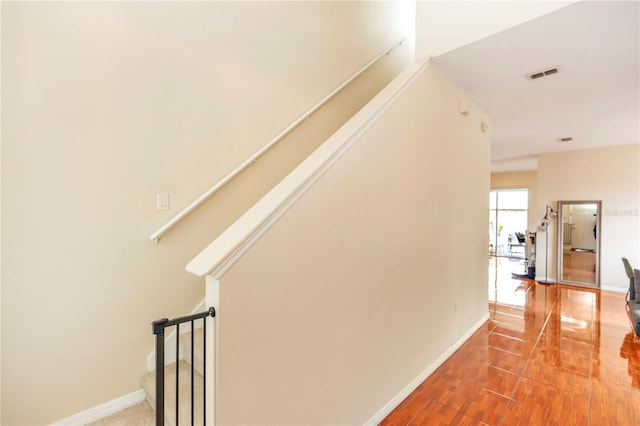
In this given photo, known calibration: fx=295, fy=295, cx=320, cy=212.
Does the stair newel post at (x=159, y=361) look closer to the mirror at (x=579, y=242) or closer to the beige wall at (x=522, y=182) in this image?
the mirror at (x=579, y=242)

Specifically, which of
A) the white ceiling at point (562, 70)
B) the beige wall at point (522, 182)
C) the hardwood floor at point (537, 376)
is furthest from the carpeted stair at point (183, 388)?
the beige wall at point (522, 182)

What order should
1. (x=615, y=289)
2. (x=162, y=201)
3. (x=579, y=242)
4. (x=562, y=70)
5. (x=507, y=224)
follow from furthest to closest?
(x=507, y=224) → (x=579, y=242) → (x=615, y=289) → (x=562, y=70) → (x=162, y=201)

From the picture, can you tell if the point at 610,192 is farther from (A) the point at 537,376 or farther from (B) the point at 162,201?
(B) the point at 162,201

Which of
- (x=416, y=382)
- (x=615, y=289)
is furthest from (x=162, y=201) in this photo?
(x=615, y=289)

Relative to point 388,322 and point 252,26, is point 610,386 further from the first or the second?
point 252,26

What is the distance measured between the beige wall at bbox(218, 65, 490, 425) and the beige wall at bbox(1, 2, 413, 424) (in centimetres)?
123

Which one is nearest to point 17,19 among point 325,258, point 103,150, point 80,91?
point 80,91

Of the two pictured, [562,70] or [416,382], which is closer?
[416,382]

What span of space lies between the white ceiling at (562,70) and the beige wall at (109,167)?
1985 millimetres

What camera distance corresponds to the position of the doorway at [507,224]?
9836 millimetres

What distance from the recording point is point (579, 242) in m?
6.32

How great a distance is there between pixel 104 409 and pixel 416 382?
7.71ft

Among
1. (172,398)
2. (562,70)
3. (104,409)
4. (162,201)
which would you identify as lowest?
(104,409)

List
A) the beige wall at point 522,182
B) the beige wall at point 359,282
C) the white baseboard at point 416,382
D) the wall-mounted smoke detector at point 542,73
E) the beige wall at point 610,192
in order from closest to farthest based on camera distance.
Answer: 1. the beige wall at point 359,282
2. the white baseboard at point 416,382
3. the wall-mounted smoke detector at point 542,73
4. the beige wall at point 610,192
5. the beige wall at point 522,182
